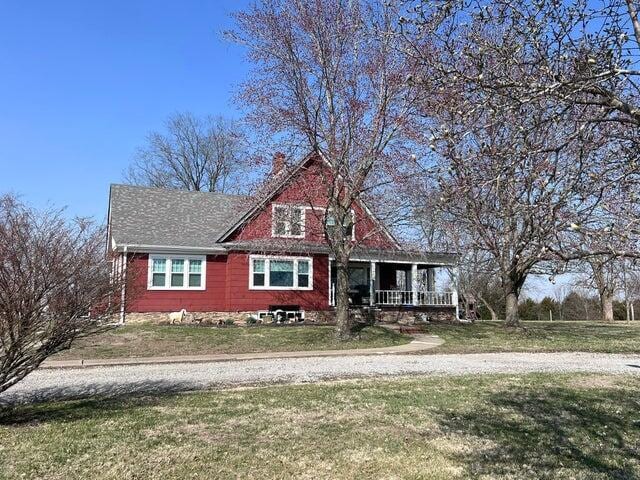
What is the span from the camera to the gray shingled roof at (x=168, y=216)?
24.0m

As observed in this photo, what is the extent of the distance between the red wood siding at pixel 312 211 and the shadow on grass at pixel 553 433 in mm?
10811

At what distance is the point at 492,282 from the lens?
155 ft

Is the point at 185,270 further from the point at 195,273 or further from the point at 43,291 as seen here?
the point at 43,291

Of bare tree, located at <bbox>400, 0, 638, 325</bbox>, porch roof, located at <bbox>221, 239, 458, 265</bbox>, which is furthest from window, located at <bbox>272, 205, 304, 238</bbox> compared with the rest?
bare tree, located at <bbox>400, 0, 638, 325</bbox>

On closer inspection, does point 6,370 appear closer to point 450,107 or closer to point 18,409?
point 18,409

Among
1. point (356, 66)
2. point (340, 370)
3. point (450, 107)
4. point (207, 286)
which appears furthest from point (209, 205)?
point (450, 107)

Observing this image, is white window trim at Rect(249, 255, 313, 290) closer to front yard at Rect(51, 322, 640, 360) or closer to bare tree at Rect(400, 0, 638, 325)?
front yard at Rect(51, 322, 640, 360)

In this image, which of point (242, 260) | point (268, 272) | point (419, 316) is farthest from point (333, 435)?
point (419, 316)

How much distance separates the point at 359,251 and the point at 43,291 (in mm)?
19456

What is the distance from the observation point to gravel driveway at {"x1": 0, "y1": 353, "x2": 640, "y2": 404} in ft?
32.1

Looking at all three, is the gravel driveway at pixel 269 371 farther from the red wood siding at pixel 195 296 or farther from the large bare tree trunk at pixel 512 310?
the red wood siding at pixel 195 296

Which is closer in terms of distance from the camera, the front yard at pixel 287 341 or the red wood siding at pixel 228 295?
the front yard at pixel 287 341

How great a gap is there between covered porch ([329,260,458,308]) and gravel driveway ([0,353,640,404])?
11788 millimetres

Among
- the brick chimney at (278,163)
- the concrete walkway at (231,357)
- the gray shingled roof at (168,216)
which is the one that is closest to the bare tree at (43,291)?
the concrete walkway at (231,357)
